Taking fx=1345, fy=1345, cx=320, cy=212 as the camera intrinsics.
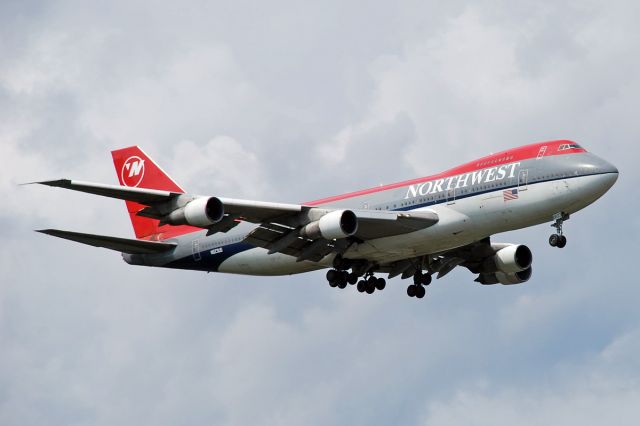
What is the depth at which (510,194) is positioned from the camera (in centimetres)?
5503

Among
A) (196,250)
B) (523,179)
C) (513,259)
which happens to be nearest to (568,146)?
(523,179)

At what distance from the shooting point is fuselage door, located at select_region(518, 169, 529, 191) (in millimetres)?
54906

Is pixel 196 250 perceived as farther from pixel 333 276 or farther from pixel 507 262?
pixel 507 262

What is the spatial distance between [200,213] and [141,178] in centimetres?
1597

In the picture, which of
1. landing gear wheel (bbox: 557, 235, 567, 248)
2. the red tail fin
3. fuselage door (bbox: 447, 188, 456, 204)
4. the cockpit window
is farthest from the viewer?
the red tail fin

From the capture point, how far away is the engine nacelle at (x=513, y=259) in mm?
63562

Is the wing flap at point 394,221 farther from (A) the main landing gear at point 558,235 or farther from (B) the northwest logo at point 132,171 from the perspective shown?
(B) the northwest logo at point 132,171

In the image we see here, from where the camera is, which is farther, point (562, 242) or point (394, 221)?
point (394, 221)

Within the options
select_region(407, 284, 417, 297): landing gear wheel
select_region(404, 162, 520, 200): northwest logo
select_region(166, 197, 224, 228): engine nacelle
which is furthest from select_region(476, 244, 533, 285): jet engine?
select_region(166, 197, 224, 228): engine nacelle

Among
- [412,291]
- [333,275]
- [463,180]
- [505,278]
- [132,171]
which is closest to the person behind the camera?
[463,180]

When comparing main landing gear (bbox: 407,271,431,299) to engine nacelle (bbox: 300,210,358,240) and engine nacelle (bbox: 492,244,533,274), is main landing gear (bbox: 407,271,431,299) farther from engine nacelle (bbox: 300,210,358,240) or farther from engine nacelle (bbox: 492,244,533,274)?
engine nacelle (bbox: 300,210,358,240)

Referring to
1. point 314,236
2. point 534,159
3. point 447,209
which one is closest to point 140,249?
point 314,236

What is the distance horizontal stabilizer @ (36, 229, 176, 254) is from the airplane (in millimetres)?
71

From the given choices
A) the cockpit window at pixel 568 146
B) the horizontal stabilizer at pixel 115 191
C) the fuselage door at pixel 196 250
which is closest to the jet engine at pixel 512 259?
the cockpit window at pixel 568 146
